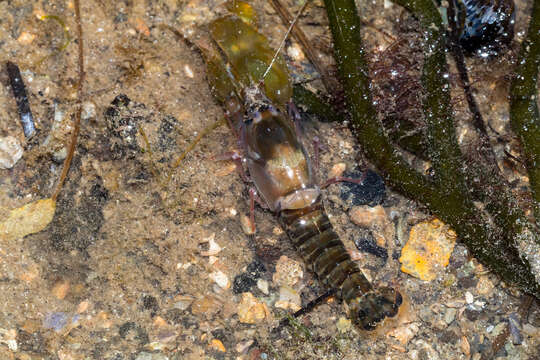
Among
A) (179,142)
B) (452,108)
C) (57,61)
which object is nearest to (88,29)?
(57,61)

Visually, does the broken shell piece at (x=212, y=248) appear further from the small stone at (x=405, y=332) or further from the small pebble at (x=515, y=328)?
the small pebble at (x=515, y=328)

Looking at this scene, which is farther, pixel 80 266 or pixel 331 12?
pixel 331 12

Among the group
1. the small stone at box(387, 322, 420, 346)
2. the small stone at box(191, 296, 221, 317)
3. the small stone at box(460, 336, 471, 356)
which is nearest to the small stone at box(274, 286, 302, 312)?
the small stone at box(191, 296, 221, 317)

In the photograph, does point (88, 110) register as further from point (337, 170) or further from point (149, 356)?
point (337, 170)

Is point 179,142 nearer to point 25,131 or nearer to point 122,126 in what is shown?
point 122,126

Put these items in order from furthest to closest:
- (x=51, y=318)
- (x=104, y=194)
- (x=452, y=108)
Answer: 1. (x=452, y=108)
2. (x=104, y=194)
3. (x=51, y=318)

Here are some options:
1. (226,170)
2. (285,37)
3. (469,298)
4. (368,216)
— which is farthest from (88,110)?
(469,298)

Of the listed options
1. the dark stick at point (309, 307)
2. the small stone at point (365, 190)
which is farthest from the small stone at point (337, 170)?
the dark stick at point (309, 307)
